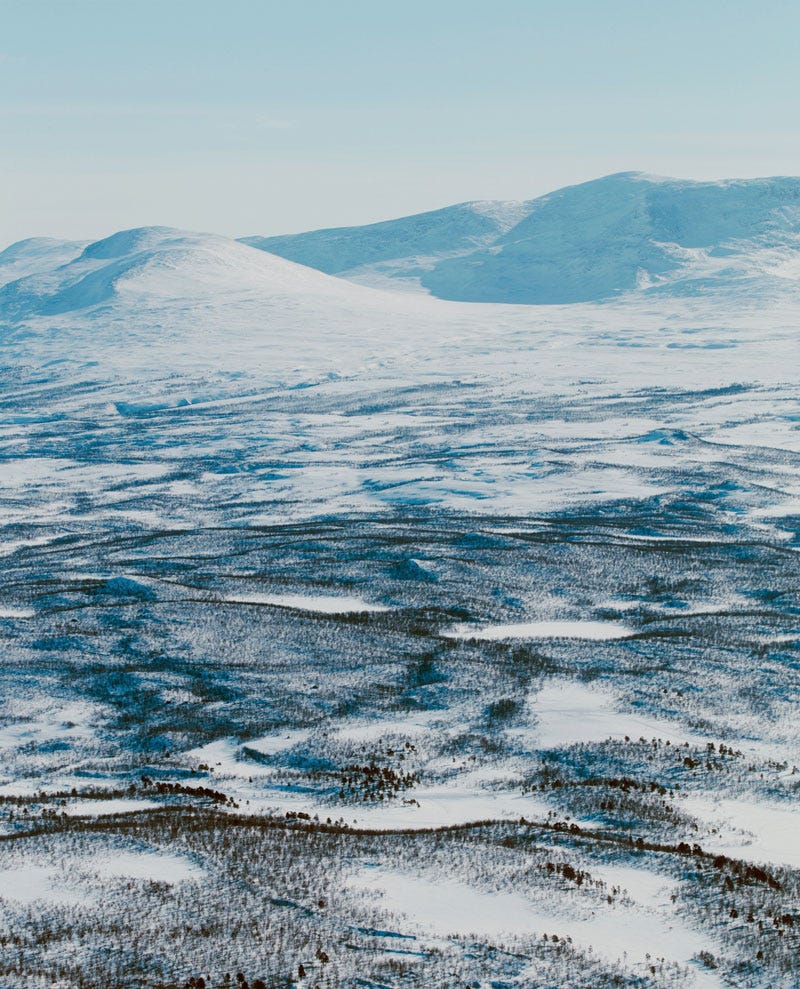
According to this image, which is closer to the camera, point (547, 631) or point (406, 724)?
point (406, 724)

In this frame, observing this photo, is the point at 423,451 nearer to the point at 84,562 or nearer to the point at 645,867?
the point at 84,562

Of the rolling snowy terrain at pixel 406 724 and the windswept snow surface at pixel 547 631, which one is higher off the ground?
the rolling snowy terrain at pixel 406 724

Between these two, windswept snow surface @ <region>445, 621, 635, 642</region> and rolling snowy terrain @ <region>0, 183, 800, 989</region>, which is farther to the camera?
windswept snow surface @ <region>445, 621, 635, 642</region>

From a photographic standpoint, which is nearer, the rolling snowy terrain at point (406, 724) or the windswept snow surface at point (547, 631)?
the rolling snowy terrain at point (406, 724)

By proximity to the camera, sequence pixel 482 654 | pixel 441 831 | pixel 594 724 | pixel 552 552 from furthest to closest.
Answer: pixel 552 552
pixel 482 654
pixel 594 724
pixel 441 831

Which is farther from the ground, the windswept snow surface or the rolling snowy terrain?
the rolling snowy terrain

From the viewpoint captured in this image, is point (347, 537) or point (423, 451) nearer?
point (347, 537)

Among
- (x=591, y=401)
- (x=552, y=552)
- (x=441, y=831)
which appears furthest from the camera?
(x=591, y=401)

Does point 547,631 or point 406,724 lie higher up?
point 406,724

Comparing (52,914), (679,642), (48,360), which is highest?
(48,360)

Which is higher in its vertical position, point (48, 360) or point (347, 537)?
point (48, 360)

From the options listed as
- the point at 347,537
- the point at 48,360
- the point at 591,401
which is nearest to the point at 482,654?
the point at 347,537
